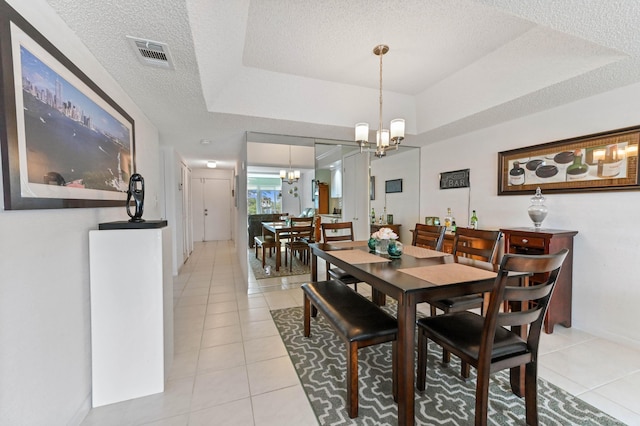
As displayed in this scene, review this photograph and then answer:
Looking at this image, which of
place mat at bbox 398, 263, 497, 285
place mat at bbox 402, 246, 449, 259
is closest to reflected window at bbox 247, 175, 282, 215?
place mat at bbox 402, 246, 449, 259

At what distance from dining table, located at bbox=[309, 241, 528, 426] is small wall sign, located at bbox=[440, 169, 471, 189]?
77.2 inches

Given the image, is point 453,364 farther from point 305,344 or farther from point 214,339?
point 214,339

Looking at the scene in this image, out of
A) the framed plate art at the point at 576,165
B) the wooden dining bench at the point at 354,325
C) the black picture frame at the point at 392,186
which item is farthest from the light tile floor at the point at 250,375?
the black picture frame at the point at 392,186

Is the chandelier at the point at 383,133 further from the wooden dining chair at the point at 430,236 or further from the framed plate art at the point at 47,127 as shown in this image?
the framed plate art at the point at 47,127

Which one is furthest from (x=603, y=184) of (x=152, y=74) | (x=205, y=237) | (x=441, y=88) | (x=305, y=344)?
(x=205, y=237)

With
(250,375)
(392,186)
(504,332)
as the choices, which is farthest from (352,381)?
(392,186)

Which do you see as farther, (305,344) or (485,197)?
(485,197)

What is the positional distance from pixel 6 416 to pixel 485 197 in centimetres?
423

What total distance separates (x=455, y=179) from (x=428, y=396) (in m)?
3.03

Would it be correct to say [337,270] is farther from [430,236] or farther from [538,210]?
[538,210]

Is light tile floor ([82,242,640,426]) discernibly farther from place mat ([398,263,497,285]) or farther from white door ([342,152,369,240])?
white door ([342,152,369,240])

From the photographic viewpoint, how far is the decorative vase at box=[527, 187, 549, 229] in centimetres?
259

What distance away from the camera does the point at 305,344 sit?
7.22 feet

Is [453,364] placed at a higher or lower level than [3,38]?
lower
